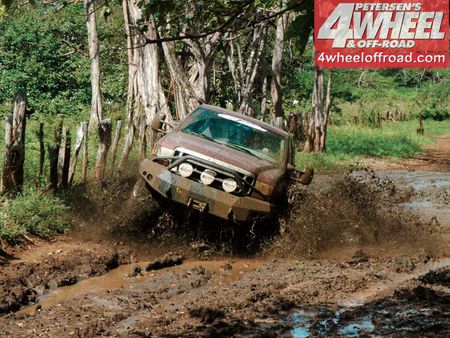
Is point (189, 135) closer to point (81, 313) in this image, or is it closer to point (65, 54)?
point (81, 313)

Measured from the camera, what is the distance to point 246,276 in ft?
30.9

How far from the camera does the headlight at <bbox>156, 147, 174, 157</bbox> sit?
1039cm

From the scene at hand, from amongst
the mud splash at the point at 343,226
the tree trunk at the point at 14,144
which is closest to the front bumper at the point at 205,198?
the mud splash at the point at 343,226

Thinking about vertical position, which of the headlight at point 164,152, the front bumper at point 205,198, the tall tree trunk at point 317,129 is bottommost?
the tall tree trunk at point 317,129

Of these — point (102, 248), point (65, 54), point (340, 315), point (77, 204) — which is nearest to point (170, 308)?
point (340, 315)

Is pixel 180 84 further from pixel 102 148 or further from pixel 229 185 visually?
pixel 229 185

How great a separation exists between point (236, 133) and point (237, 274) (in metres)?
2.19

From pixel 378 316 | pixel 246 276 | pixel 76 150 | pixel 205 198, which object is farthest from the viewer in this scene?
pixel 76 150

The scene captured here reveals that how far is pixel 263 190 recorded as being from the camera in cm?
1020

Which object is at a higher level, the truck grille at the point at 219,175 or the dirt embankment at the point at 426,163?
the truck grille at the point at 219,175

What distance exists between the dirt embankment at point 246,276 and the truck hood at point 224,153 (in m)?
0.69

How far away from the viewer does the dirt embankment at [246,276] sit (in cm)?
698

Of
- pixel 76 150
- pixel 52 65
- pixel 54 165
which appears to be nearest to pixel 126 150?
pixel 76 150

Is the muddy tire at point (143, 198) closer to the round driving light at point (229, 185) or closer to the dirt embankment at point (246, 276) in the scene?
the dirt embankment at point (246, 276)
